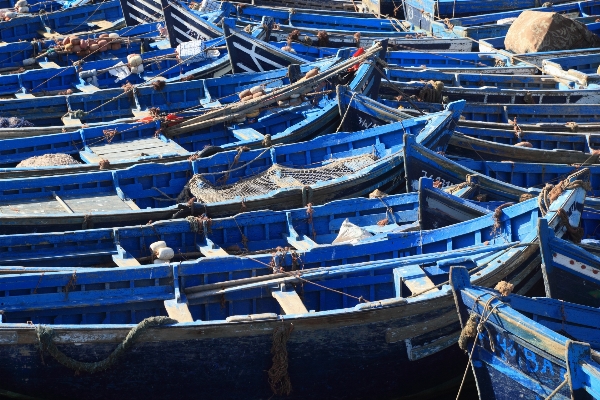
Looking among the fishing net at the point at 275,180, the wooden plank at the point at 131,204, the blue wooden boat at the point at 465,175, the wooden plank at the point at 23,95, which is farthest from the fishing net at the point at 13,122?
the blue wooden boat at the point at 465,175

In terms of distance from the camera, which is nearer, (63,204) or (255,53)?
(63,204)

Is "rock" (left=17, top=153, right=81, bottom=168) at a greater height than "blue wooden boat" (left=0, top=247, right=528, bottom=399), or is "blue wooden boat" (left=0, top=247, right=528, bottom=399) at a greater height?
"rock" (left=17, top=153, right=81, bottom=168)

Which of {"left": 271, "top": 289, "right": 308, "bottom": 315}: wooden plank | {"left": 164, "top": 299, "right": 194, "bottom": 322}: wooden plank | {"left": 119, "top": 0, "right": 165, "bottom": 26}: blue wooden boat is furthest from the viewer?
{"left": 119, "top": 0, "right": 165, "bottom": 26}: blue wooden boat

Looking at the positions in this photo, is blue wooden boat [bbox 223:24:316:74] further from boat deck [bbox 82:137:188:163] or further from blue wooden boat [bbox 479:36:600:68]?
blue wooden boat [bbox 479:36:600:68]

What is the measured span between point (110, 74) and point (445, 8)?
28.9 ft

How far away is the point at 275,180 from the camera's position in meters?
16.2

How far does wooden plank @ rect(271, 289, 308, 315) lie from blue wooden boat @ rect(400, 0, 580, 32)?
1402 centimetres

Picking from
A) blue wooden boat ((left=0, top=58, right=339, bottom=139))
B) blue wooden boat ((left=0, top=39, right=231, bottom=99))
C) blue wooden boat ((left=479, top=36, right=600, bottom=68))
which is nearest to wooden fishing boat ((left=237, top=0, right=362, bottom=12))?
blue wooden boat ((left=479, top=36, right=600, bottom=68))

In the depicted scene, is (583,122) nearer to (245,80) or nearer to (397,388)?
(245,80)

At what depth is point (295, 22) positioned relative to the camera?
25609 mm

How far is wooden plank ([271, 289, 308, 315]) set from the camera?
40.8 feet

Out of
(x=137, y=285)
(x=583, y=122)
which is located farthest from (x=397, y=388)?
(x=583, y=122)

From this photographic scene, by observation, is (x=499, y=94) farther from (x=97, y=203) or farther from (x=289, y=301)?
(x=289, y=301)

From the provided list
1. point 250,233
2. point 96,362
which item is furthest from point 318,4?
point 96,362
